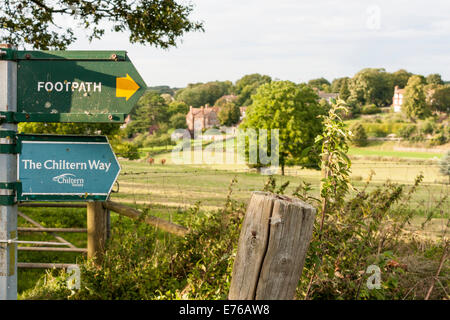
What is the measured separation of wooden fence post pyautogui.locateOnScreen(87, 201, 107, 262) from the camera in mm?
6484

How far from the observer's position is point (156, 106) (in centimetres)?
1541

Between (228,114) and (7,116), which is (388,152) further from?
(7,116)

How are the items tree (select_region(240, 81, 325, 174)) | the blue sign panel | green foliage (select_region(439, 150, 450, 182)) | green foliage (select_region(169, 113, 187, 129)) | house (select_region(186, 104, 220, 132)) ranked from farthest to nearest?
tree (select_region(240, 81, 325, 174)), house (select_region(186, 104, 220, 132)), green foliage (select_region(169, 113, 187, 129)), green foliage (select_region(439, 150, 450, 182)), the blue sign panel

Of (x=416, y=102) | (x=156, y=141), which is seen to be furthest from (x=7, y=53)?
(x=416, y=102)

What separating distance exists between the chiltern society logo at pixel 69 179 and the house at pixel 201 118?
1682cm

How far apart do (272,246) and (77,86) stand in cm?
228

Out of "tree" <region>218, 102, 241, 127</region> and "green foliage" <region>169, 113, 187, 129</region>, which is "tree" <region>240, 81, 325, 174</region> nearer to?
"tree" <region>218, 102, 241, 127</region>

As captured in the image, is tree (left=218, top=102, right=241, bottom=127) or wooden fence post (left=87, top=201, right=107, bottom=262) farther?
tree (left=218, top=102, right=241, bottom=127)

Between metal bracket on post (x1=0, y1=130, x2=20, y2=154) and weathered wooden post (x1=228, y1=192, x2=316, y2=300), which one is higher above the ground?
metal bracket on post (x1=0, y1=130, x2=20, y2=154)

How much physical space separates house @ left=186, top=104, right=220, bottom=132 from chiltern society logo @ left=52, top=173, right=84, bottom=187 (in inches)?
662

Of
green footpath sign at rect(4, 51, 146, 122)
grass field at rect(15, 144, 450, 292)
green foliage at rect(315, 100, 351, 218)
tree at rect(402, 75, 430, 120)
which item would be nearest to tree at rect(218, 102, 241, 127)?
tree at rect(402, 75, 430, 120)
